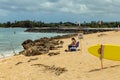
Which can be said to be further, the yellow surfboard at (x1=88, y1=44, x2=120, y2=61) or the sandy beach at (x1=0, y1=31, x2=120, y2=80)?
the yellow surfboard at (x1=88, y1=44, x2=120, y2=61)

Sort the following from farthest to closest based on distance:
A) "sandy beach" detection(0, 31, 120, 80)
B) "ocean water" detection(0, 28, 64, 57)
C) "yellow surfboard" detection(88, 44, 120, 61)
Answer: "ocean water" detection(0, 28, 64, 57) → "yellow surfboard" detection(88, 44, 120, 61) → "sandy beach" detection(0, 31, 120, 80)

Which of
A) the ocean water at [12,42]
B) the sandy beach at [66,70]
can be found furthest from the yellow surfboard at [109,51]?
the ocean water at [12,42]

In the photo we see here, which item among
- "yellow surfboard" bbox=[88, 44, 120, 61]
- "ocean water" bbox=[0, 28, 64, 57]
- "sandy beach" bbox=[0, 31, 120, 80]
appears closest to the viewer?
"sandy beach" bbox=[0, 31, 120, 80]

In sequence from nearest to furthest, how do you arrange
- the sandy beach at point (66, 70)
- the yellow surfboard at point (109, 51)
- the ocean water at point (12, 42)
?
1. the sandy beach at point (66, 70)
2. the yellow surfboard at point (109, 51)
3. the ocean water at point (12, 42)

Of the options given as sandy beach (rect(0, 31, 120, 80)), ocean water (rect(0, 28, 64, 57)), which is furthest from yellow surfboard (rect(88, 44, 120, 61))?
ocean water (rect(0, 28, 64, 57))

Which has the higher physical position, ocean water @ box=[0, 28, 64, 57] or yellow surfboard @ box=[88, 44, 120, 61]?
yellow surfboard @ box=[88, 44, 120, 61]

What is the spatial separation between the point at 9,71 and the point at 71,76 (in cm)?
404

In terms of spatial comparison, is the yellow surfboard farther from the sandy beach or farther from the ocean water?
the ocean water

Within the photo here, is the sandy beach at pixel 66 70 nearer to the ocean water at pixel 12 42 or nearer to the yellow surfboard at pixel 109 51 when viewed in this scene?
the yellow surfboard at pixel 109 51

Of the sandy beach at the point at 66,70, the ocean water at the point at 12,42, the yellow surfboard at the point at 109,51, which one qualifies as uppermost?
the yellow surfboard at the point at 109,51

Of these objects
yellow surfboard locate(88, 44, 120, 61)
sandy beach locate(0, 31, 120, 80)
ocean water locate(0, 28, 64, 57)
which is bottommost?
ocean water locate(0, 28, 64, 57)

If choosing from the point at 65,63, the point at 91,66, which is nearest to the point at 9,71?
the point at 65,63

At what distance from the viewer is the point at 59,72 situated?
1336 cm

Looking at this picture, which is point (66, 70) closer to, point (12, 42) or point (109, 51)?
point (109, 51)
